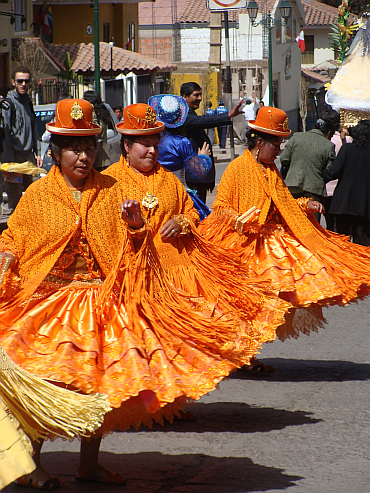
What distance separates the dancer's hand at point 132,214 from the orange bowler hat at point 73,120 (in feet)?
1.64

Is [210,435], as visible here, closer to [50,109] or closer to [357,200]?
[357,200]

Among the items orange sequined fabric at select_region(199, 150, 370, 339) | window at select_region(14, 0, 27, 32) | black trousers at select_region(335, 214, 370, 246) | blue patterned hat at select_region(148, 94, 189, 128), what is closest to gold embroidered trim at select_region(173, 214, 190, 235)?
orange sequined fabric at select_region(199, 150, 370, 339)

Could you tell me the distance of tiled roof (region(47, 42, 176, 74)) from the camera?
34094 mm

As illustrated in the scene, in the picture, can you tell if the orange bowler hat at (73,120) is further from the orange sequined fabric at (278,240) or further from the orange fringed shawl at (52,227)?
the orange sequined fabric at (278,240)

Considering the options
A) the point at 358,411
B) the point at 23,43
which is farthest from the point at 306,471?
the point at 23,43

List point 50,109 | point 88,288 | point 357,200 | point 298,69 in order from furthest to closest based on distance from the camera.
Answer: point 298,69
point 50,109
point 357,200
point 88,288

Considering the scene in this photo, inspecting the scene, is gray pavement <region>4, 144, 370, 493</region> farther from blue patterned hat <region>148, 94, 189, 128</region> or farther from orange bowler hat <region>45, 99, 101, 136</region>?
blue patterned hat <region>148, 94, 189, 128</region>

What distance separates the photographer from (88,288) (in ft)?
13.9

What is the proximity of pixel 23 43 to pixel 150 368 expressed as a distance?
25.0 meters

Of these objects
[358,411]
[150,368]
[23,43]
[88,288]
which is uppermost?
[23,43]

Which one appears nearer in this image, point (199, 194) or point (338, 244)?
point (338, 244)

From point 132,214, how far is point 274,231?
8.20ft

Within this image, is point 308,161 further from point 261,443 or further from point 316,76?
point 316,76

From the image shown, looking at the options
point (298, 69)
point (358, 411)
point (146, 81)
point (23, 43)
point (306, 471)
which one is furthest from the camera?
point (298, 69)
